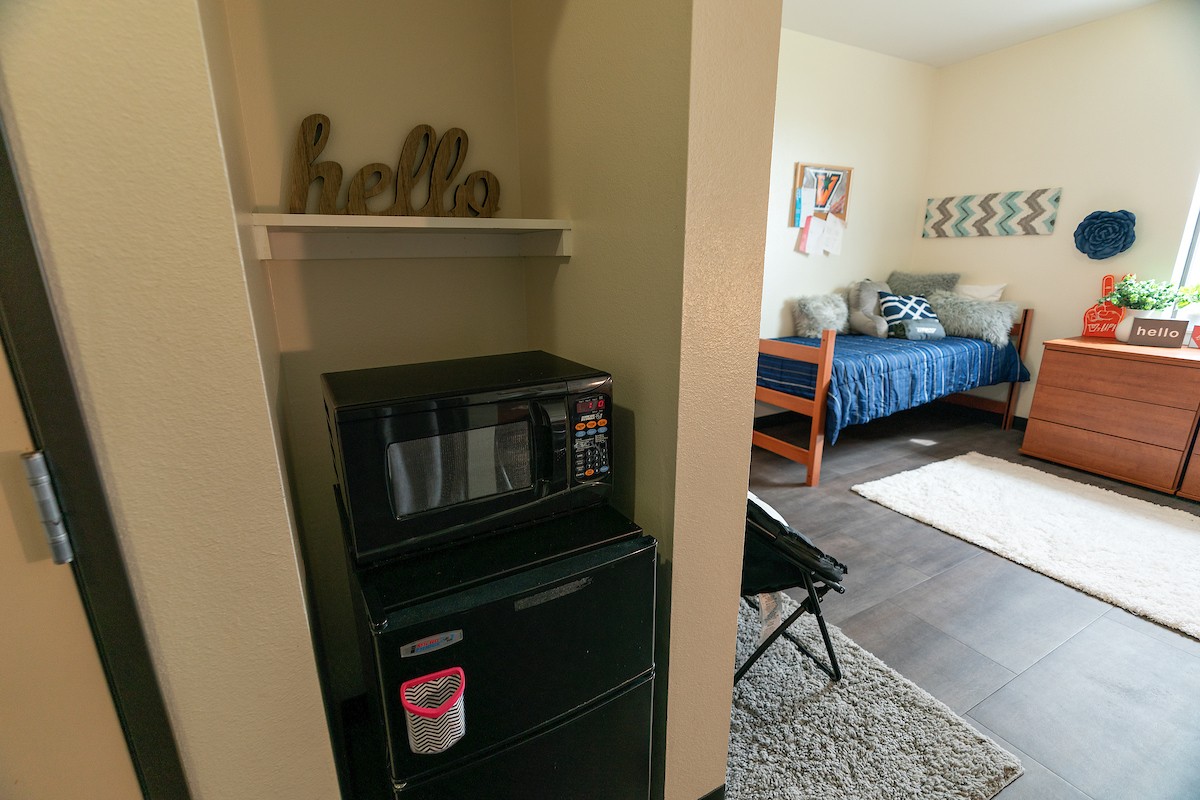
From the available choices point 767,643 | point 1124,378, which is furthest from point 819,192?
point 767,643

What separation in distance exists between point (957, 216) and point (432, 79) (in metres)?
4.80

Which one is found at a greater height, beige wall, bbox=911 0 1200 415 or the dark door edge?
beige wall, bbox=911 0 1200 415

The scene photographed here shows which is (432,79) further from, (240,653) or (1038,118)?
(1038,118)

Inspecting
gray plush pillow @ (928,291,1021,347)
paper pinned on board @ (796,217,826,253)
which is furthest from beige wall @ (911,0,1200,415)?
paper pinned on board @ (796,217,826,253)

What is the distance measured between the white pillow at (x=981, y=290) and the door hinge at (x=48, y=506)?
5.38 meters

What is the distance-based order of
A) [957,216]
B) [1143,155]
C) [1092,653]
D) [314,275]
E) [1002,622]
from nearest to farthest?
[314,275] → [1092,653] → [1002,622] → [1143,155] → [957,216]

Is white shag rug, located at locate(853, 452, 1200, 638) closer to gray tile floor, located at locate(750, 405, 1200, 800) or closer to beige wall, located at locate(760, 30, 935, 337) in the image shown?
gray tile floor, located at locate(750, 405, 1200, 800)

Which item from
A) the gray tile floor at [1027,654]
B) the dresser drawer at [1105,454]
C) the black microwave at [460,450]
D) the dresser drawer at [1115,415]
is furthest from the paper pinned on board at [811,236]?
the black microwave at [460,450]

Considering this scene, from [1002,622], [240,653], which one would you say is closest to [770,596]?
[1002,622]

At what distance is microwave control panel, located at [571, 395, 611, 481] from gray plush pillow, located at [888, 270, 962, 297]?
4550mm

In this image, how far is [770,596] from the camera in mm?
1840

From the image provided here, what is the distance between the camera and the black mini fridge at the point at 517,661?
891mm

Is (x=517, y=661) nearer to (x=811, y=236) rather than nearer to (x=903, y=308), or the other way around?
(x=811, y=236)

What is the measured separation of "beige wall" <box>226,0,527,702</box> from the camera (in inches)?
49.3
